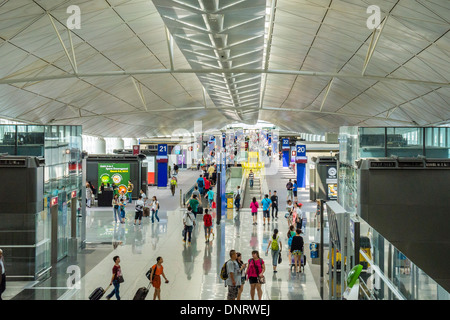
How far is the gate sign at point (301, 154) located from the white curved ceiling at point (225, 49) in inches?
191

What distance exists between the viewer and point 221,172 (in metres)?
23.2

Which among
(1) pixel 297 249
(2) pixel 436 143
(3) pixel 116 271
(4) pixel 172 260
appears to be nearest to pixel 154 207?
(4) pixel 172 260

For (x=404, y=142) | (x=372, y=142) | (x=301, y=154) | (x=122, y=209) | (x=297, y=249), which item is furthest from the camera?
(x=301, y=154)

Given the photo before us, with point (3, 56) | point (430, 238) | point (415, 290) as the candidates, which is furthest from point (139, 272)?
point (3, 56)

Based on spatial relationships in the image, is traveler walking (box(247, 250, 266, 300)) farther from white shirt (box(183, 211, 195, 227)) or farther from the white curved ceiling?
the white curved ceiling

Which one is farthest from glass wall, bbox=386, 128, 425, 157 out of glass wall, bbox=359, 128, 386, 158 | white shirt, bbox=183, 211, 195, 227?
white shirt, bbox=183, 211, 195, 227

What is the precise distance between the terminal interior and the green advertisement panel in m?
0.08

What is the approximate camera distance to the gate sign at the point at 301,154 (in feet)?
109

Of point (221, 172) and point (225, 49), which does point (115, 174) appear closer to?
point (221, 172)

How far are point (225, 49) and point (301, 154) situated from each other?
12.6m

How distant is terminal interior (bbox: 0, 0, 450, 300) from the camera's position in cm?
1183

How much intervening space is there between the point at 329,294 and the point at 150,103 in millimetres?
39617

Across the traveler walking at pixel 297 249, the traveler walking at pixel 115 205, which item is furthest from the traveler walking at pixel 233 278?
the traveler walking at pixel 115 205

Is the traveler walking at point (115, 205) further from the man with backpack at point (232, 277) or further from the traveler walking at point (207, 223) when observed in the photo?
the man with backpack at point (232, 277)
